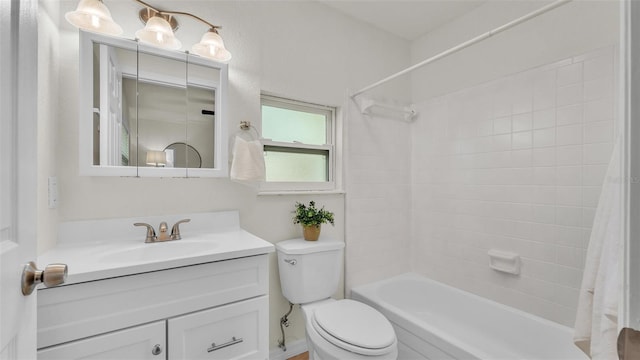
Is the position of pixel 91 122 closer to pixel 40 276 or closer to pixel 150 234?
pixel 150 234

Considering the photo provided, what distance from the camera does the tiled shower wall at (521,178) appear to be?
60.1 inches

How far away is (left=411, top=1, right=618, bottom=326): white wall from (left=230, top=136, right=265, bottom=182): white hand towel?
4.78 ft

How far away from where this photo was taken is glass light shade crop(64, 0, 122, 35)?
1.22 meters

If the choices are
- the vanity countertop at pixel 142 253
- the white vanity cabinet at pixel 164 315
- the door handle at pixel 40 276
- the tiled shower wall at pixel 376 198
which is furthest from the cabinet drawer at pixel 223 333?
the tiled shower wall at pixel 376 198

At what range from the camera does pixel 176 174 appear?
4.83 feet

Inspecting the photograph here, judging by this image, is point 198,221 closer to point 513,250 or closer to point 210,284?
point 210,284

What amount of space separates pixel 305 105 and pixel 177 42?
0.87m

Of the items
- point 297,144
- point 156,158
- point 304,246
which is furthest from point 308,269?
point 156,158

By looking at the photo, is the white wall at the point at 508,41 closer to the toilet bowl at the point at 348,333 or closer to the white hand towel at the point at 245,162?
the white hand towel at the point at 245,162

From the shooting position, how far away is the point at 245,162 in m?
1.59

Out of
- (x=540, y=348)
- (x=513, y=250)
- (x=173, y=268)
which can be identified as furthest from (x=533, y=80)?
(x=173, y=268)

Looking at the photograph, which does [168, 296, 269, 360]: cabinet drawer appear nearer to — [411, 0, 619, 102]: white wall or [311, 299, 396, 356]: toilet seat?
[311, 299, 396, 356]: toilet seat

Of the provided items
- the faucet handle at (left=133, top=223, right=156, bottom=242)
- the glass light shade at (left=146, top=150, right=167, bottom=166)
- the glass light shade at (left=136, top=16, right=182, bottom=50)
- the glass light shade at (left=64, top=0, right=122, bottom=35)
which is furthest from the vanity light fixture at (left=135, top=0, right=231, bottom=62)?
the faucet handle at (left=133, top=223, right=156, bottom=242)

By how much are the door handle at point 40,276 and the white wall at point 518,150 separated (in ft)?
7.12
